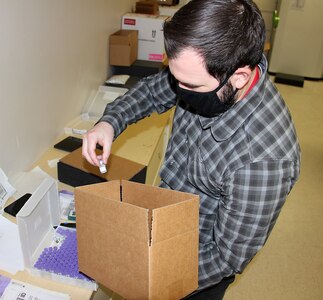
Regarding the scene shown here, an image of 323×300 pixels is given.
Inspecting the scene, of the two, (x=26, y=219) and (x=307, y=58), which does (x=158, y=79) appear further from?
(x=307, y=58)

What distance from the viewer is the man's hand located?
1.03m

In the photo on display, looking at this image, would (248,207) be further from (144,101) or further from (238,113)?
(144,101)

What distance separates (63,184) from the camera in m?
1.49

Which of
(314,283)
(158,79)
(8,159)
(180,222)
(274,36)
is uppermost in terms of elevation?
(158,79)

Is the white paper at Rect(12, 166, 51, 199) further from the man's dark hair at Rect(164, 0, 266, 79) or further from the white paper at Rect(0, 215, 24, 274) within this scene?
the man's dark hair at Rect(164, 0, 266, 79)

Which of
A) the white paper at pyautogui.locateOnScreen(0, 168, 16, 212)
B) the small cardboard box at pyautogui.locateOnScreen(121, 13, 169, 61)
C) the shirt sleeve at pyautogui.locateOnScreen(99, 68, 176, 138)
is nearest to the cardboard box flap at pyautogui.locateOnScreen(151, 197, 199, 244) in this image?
the shirt sleeve at pyautogui.locateOnScreen(99, 68, 176, 138)

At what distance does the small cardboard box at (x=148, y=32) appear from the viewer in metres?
2.61

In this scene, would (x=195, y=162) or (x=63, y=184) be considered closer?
(x=195, y=162)

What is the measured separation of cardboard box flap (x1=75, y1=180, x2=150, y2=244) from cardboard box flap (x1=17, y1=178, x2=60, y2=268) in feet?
0.76

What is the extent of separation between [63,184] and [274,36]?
14.3 feet

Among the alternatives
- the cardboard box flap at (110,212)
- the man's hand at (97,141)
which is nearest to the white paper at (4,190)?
the man's hand at (97,141)

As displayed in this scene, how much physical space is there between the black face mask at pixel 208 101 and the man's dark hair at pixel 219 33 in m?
0.07

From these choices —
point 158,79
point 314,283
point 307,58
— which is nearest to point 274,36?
point 307,58

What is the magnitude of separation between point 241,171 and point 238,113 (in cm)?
15
